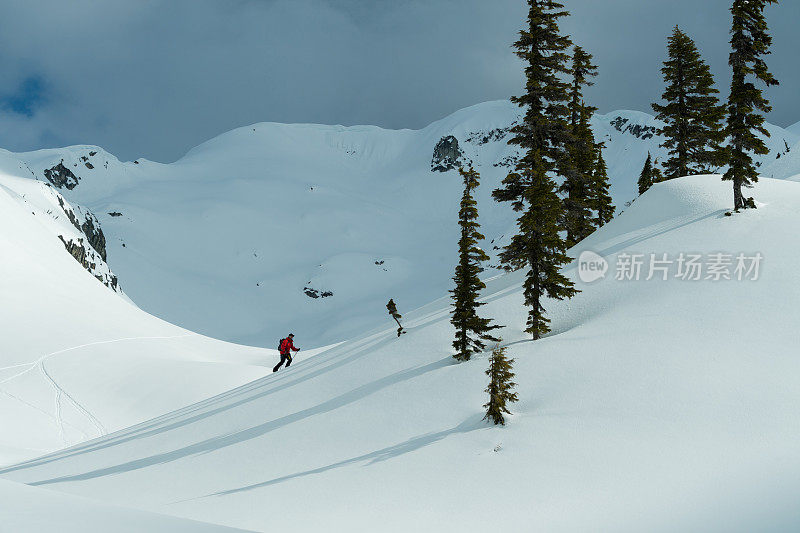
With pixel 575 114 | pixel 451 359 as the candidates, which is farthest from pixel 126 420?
pixel 575 114

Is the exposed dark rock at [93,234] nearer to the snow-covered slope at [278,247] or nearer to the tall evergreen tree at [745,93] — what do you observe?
the snow-covered slope at [278,247]

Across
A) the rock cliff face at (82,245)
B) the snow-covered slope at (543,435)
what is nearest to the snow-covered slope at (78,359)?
the snow-covered slope at (543,435)

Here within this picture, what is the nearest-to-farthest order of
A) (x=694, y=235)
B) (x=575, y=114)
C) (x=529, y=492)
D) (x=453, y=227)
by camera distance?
(x=529, y=492)
(x=694, y=235)
(x=575, y=114)
(x=453, y=227)

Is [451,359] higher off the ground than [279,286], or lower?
lower

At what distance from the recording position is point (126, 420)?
2514 cm

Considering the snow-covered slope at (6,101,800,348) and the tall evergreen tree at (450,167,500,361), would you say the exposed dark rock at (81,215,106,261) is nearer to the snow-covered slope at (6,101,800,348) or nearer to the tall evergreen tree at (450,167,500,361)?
the snow-covered slope at (6,101,800,348)

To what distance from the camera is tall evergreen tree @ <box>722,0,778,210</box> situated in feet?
64.6

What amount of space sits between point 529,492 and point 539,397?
3550 mm

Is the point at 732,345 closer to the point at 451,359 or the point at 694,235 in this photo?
the point at 451,359

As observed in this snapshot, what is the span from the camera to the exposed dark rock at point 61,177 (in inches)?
7531

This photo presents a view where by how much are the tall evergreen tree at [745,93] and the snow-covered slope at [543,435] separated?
2.71 metres

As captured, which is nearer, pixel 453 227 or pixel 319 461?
pixel 319 461

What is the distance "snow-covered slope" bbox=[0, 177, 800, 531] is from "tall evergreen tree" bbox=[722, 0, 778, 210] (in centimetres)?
271

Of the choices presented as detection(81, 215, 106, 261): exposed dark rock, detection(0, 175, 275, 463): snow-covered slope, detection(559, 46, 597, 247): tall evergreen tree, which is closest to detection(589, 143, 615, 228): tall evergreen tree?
detection(559, 46, 597, 247): tall evergreen tree
